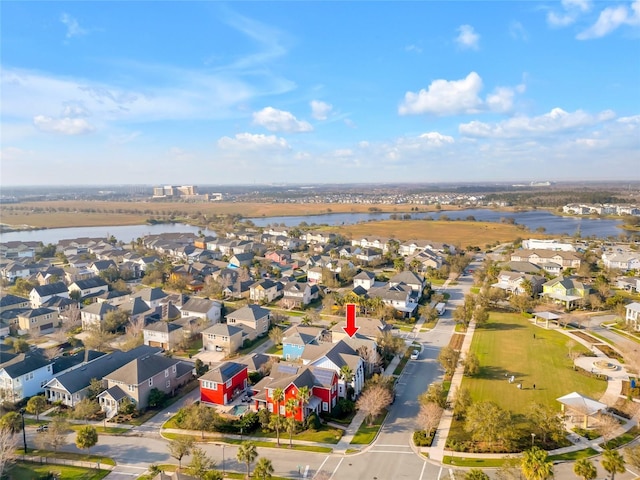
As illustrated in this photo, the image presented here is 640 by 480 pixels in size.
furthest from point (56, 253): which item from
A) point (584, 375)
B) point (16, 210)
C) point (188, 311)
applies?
point (16, 210)

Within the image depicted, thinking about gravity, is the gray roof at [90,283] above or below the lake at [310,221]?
below

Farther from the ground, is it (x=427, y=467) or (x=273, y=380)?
(x=273, y=380)

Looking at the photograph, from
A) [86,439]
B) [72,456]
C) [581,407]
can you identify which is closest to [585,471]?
[581,407]

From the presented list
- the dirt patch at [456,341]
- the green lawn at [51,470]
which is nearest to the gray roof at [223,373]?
the green lawn at [51,470]

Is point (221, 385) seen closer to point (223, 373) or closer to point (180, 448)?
point (223, 373)

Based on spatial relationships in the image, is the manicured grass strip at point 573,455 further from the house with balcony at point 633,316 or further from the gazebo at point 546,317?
the house with balcony at point 633,316

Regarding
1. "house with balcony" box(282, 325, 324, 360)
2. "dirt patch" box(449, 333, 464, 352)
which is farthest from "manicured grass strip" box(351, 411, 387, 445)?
"dirt patch" box(449, 333, 464, 352)

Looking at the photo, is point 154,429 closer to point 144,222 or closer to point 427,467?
point 427,467
